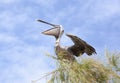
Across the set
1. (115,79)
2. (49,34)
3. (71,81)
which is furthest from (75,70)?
(49,34)

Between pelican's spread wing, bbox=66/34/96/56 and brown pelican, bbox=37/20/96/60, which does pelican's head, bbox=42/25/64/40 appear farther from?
pelican's spread wing, bbox=66/34/96/56

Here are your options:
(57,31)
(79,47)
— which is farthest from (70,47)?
(57,31)

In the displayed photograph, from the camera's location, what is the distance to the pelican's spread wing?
22.2 ft

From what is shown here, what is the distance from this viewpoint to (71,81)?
5.72 metres

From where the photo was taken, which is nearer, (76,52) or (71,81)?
(71,81)

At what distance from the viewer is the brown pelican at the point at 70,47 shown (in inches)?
262

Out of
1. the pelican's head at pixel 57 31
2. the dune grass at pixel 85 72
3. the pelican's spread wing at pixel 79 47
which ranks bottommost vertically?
the dune grass at pixel 85 72

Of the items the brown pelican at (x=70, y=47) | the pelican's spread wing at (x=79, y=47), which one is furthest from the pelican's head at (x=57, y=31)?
the pelican's spread wing at (x=79, y=47)

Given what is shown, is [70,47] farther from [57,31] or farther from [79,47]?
[57,31]

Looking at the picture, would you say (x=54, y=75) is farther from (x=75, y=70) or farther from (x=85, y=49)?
(x=85, y=49)

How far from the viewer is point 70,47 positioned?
7.26m

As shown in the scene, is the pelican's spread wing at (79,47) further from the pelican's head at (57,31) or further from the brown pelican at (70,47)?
the pelican's head at (57,31)

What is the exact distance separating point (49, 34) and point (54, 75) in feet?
3.57

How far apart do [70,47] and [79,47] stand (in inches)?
7.2
